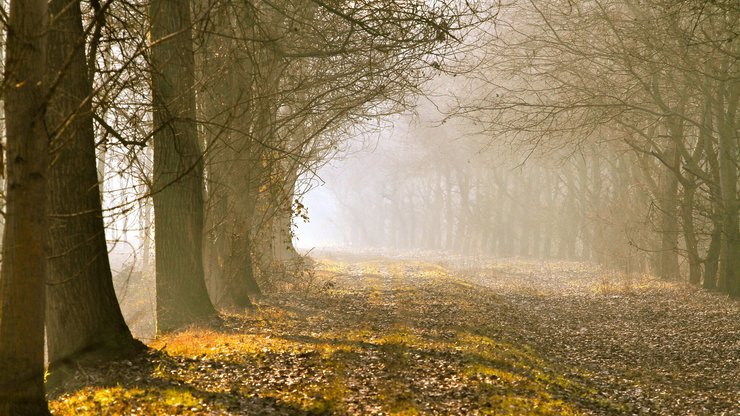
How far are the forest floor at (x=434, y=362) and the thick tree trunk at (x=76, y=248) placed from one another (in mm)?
509

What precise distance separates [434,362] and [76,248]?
5525 mm

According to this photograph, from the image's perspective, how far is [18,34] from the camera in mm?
6082

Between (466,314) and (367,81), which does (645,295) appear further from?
(367,81)

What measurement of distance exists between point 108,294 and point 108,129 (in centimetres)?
277

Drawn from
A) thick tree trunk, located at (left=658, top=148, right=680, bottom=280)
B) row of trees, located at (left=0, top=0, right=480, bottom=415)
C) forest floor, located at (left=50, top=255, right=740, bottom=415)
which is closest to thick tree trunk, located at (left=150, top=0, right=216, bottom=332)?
row of trees, located at (left=0, top=0, right=480, bottom=415)

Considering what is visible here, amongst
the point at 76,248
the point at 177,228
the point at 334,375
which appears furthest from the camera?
the point at 177,228

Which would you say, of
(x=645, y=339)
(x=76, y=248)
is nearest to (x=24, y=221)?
(x=76, y=248)

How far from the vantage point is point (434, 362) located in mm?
10828

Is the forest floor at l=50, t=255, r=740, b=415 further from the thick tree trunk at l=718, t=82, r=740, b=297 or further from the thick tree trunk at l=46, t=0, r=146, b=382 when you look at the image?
the thick tree trunk at l=718, t=82, r=740, b=297

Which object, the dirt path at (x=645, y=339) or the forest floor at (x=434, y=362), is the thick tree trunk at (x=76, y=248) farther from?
the dirt path at (x=645, y=339)

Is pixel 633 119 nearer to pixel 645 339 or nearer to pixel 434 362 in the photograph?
pixel 645 339

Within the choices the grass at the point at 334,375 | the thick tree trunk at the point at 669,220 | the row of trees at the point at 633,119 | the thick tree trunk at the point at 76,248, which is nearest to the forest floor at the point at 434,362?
the grass at the point at 334,375

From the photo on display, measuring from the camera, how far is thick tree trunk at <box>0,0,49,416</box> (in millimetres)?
6238

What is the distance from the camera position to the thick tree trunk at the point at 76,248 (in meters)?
8.62
